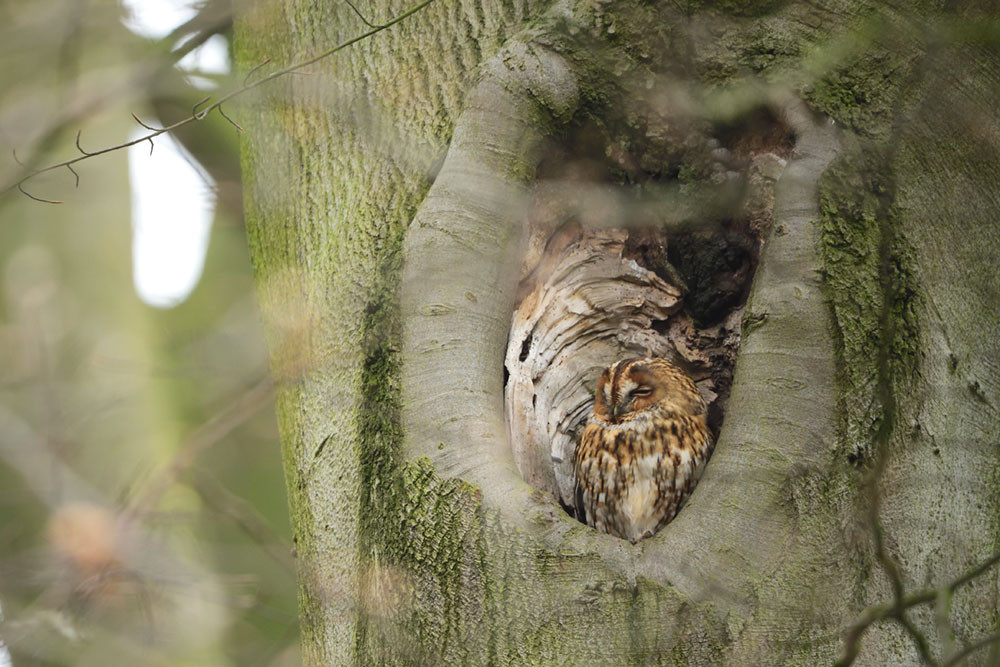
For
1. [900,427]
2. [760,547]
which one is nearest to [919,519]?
[900,427]

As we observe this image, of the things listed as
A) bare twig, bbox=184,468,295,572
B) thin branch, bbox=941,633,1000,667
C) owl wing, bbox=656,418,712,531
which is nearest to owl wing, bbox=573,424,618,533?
owl wing, bbox=656,418,712,531

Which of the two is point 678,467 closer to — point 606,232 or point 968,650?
point 606,232

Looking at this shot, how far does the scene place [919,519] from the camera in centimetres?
161

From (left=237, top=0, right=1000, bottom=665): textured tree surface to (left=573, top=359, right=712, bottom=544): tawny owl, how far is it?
0.47 m

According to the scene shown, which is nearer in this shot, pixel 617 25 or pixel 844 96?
pixel 844 96

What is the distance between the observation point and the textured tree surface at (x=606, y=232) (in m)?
1.54

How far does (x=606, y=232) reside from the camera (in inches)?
87.6

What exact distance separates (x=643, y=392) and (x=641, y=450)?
7.7 inches

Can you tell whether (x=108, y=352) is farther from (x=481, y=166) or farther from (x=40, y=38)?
(x=481, y=166)

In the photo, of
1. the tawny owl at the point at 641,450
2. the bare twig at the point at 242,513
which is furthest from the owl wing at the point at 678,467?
the bare twig at the point at 242,513

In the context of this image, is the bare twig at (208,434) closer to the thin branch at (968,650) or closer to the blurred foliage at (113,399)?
the blurred foliage at (113,399)

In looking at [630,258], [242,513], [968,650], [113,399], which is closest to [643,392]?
[630,258]

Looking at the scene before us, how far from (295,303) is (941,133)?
135cm

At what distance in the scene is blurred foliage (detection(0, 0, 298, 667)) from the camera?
269 centimetres
